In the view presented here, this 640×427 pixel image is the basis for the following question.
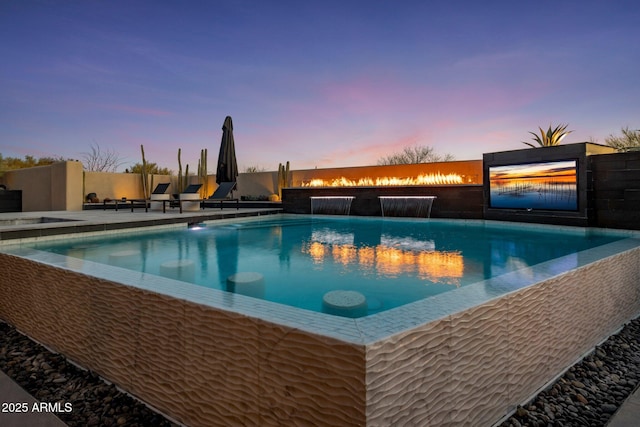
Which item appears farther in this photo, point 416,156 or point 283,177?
point 416,156

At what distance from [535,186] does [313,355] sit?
737 centimetres

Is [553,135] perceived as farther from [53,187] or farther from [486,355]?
[53,187]

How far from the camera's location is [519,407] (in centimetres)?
178

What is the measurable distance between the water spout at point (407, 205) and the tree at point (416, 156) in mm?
10388

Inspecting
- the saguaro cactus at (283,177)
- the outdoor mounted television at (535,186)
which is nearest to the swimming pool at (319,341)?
the outdoor mounted television at (535,186)

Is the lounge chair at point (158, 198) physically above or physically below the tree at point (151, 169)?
below

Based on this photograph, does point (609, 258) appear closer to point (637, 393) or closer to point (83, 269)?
point (637, 393)

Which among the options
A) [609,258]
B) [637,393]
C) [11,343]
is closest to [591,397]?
[637,393]

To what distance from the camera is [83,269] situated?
2391 millimetres

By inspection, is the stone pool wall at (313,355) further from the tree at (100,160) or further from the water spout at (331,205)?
the tree at (100,160)

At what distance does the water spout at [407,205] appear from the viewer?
923 centimetres

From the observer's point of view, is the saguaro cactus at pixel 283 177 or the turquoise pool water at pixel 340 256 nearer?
the turquoise pool water at pixel 340 256

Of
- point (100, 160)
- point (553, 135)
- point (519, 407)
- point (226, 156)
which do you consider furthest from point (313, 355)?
point (100, 160)

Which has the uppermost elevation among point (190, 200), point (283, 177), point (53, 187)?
point (283, 177)
